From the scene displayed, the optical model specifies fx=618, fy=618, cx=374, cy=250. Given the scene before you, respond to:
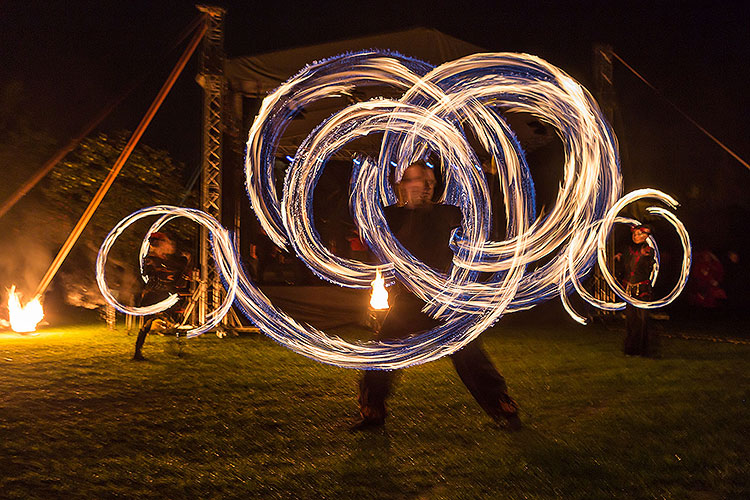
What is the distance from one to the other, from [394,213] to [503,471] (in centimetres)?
179

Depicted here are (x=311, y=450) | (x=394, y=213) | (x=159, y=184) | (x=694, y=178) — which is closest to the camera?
(x=311, y=450)

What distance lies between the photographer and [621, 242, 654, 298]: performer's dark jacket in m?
7.56

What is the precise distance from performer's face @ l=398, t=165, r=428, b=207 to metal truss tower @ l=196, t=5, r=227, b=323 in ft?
17.6

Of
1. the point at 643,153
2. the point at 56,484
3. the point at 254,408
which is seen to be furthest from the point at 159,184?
the point at 643,153

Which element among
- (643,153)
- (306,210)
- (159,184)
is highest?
(643,153)

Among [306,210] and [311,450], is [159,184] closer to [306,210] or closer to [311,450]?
[306,210]

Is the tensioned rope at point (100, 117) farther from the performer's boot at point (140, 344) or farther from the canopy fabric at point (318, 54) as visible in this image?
the performer's boot at point (140, 344)

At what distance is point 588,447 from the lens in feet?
12.5

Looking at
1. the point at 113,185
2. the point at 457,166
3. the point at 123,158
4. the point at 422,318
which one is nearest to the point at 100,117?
the point at 123,158

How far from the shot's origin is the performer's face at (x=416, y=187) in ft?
13.6

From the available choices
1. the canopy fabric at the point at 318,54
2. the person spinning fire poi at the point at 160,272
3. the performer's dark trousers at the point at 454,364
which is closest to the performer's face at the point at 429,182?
the performer's dark trousers at the point at 454,364

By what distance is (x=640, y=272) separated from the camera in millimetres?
7629

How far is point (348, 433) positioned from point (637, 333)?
4746mm

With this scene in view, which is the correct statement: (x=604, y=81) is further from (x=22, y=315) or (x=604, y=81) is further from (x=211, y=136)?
(x=22, y=315)
